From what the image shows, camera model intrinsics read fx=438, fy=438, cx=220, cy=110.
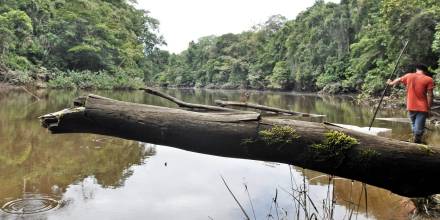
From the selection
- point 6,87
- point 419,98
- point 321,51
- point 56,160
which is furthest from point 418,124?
point 321,51

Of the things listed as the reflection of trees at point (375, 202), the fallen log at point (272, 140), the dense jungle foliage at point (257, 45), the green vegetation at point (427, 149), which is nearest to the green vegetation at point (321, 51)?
the dense jungle foliage at point (257, 45)

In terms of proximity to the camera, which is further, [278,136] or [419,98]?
[419,98]

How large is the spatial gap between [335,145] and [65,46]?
4151cm

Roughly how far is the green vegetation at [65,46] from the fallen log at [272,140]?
2910 cm

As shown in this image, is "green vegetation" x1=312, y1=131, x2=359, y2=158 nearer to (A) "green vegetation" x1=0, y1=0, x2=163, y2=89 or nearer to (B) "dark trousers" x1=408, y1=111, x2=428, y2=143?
(B) "dark trousers" x1=408, y1=111, x2=428, y2=143

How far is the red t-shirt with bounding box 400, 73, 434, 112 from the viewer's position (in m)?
5.82

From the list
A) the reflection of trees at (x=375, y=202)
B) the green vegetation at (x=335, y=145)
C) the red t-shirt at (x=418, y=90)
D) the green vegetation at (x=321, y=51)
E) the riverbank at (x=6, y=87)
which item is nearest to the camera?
the green vegetation at (x=335, y=145)

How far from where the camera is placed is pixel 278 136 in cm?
258

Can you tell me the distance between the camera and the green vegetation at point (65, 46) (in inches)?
1225

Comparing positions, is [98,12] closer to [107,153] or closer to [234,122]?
[107,153]

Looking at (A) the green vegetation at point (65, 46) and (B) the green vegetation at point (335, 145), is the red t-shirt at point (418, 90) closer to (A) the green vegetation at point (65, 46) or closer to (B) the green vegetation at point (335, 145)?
(B) the green vegetation at point (335, 145)

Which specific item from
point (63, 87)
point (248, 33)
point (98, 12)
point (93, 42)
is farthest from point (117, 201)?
point (248, 33)

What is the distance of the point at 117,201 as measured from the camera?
5582mm

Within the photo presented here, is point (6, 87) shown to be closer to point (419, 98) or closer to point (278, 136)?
point (419, 98)
